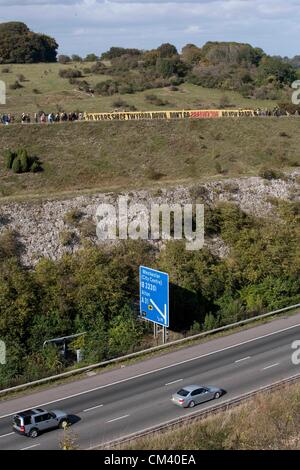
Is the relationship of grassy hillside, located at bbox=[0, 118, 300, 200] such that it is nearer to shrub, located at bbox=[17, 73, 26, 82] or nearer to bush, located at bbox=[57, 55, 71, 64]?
shrub, located at bbox=[17, 73, 26, 82]

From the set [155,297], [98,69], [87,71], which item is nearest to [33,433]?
[155,297]

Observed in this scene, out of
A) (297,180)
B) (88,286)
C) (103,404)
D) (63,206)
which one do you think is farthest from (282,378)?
(297,180)

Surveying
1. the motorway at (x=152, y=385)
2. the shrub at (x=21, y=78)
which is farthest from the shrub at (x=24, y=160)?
the shrub at (x=21, y=78)

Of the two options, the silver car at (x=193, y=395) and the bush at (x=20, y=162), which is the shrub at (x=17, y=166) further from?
the silver car at (x=193, y=395)

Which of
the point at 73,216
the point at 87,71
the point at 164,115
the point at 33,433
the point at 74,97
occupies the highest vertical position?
the point at 87,71

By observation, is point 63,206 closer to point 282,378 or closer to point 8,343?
point 8,343

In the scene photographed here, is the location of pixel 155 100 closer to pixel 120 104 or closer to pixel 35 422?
pixel 120 104
